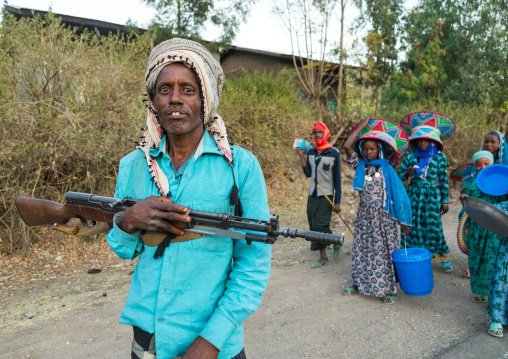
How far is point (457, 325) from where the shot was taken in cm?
394

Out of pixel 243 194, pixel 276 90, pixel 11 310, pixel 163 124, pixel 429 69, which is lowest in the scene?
pixel 11 310

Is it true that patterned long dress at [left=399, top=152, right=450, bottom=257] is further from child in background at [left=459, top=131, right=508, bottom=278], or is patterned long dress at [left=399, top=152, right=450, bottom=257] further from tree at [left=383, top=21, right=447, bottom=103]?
tree at [left=383, top=21, right=447, bottom=103]

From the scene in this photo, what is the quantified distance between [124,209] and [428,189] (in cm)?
507

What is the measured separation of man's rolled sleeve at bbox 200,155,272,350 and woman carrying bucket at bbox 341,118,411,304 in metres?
3.37

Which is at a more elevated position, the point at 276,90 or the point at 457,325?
the point at 276,90

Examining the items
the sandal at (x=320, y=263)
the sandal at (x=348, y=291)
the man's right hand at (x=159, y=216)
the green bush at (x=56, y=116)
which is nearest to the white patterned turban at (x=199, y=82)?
the man's right hand at (x=159, y=216)

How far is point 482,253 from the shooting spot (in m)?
4.53

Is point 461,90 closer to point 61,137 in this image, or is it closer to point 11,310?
point 61,137

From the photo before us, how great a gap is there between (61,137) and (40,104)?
0.62m

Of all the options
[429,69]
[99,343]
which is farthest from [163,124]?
[429,69]

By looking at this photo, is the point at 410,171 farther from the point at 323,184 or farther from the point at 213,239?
the point at 213,239

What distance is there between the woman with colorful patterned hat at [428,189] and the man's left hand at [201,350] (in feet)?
16.3

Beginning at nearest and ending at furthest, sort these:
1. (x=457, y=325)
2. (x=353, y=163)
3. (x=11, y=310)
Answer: (x=457, y=325) < (x=11, y=310) < (x=353, y=163)

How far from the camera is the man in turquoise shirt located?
4.77 ft
